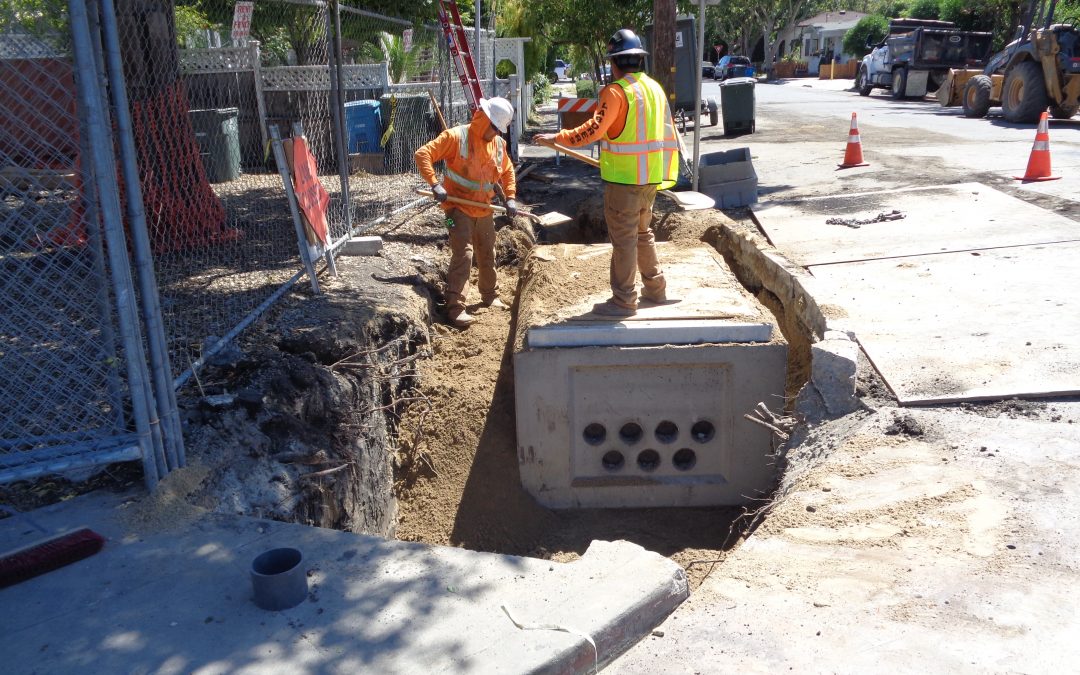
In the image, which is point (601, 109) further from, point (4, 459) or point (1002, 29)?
point (1002, 29)

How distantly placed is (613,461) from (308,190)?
293 cm

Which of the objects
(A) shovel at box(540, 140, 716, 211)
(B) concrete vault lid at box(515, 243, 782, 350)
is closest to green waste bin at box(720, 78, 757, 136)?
(A) shovel at box(540, 140, 716, 211)

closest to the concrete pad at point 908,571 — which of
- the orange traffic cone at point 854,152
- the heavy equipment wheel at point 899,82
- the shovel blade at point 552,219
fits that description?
the shovel blade at point 552,219

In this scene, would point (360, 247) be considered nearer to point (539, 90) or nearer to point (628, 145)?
point (628, 145)

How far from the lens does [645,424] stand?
19.3 feet

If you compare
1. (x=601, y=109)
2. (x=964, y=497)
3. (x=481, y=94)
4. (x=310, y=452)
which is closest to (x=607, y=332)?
(x=601, y=109)

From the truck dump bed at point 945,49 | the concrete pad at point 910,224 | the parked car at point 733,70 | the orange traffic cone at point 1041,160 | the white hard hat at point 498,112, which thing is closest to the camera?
the white hard hat at point 498,112

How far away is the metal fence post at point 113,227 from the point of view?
121 inches

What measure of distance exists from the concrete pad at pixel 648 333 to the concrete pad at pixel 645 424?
2.2 inches

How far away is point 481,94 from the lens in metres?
11.9

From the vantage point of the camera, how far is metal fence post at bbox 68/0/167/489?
3.07m

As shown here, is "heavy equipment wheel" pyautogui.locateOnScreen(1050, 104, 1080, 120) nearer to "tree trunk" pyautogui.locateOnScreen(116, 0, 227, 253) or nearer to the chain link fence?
the chain link fence

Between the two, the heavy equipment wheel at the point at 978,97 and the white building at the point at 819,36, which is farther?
the white building at the point at 819,36

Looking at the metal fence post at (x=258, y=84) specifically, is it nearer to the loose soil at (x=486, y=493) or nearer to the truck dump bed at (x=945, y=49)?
the loose soil at (x=486, y=493)
